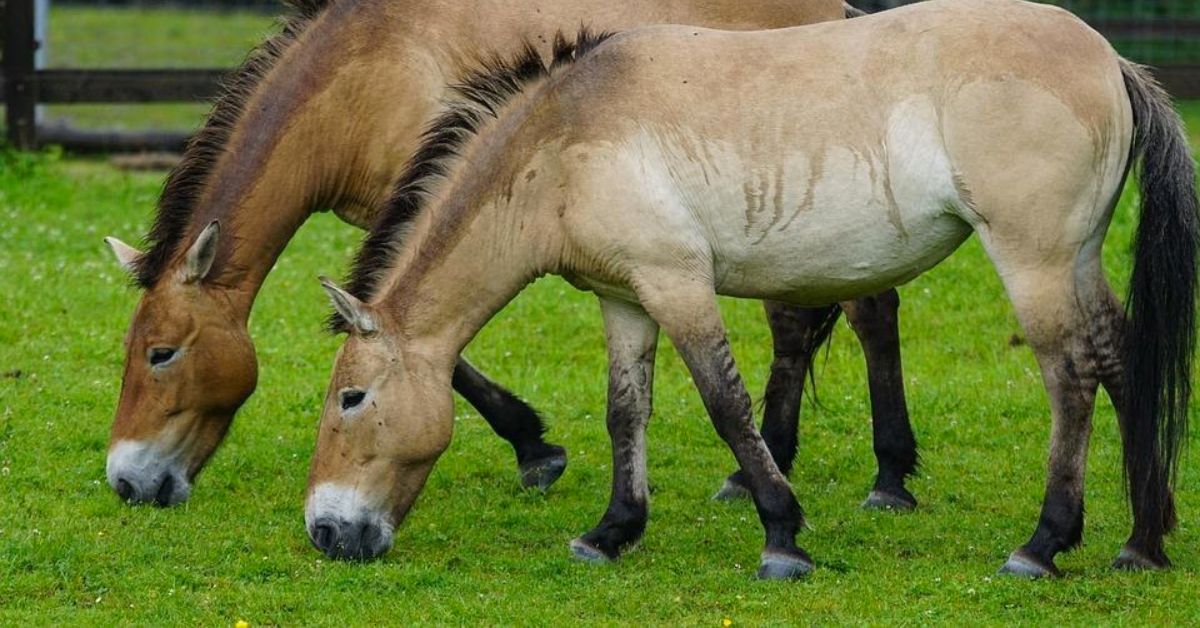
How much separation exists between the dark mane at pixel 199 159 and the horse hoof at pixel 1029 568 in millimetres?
3507

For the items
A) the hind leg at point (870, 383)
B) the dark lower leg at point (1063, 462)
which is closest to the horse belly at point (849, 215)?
the dark lower leg at point (1063, 462)

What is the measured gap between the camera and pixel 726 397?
6004mm

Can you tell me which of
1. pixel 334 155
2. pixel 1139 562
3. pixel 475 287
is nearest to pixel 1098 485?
pixel 1139 562

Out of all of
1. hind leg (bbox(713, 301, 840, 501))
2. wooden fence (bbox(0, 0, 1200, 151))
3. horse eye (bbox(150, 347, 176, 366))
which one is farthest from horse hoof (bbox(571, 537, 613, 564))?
wooden fence (bbox(0, 0, 1200, 151))

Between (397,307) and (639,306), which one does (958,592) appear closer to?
(639,306)

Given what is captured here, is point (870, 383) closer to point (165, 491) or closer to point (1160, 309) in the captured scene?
point (1160, 309)

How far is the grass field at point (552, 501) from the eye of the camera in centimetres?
568

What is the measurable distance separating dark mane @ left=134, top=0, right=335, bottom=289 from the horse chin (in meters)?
0.68

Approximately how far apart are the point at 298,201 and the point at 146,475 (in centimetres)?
129

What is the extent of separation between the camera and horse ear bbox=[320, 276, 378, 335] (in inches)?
232

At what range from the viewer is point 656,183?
598 centimetres

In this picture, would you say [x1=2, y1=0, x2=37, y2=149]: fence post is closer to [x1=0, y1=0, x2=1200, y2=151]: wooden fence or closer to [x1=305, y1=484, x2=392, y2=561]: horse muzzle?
[x1=0, y1=0, x2=1200, y2=151]: wooden fence

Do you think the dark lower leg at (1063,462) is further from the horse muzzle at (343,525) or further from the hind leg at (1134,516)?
the horse muzzle at (343,525)

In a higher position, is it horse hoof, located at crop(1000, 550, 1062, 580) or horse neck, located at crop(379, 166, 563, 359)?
horse neck, located at crop(379, 166, 563, 359)
